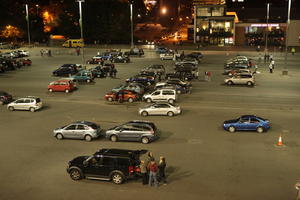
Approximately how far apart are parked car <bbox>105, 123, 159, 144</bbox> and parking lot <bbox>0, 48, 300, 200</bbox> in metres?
0.38

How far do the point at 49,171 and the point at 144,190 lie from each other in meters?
5.69

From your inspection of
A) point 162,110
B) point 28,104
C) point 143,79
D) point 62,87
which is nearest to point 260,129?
point 162,110

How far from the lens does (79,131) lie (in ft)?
82.7

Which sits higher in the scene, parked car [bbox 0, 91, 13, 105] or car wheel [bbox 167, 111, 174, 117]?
parked car [bbox 0, 91, 13, 105]

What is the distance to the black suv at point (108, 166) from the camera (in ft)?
59.7

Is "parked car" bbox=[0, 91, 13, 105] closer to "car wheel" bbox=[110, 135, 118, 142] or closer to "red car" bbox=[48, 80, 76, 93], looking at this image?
"red car" bbox=[48, 80, 76, 93]

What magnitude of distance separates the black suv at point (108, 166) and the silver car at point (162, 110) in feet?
40.1

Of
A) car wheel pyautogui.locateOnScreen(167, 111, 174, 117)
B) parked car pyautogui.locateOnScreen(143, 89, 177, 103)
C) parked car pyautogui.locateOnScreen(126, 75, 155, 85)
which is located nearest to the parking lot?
car wheel pyautogui.locateOnScreen(167, 111, 174, 117)

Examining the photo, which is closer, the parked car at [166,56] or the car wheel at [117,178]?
the car wheel at [117,178]

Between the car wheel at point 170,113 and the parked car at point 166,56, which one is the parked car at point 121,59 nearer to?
the parked car at point 166,56

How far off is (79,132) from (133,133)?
148 inches

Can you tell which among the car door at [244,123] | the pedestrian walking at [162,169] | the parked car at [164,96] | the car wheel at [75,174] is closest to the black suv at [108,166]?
the car wheel at [75,174]

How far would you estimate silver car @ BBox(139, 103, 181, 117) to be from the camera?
30.7m

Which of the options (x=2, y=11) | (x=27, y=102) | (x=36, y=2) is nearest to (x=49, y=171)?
(x=27, y=102)
